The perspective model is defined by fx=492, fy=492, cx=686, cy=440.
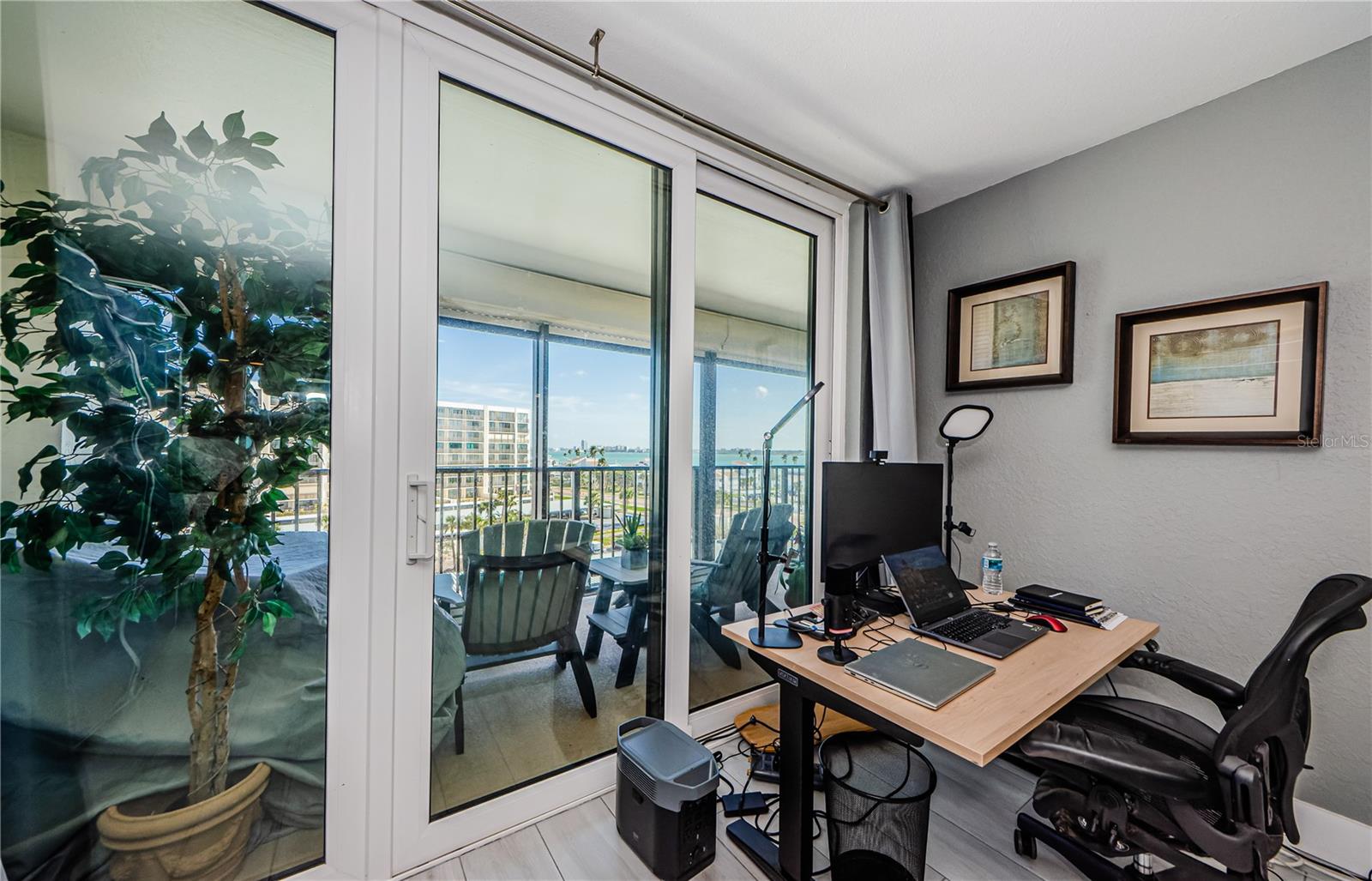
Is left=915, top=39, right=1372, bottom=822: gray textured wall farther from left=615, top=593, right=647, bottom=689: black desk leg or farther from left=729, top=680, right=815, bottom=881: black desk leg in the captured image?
left=615, top=593, right=647, bottom=689: black desk leg

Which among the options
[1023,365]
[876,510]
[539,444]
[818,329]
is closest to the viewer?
[539,444]

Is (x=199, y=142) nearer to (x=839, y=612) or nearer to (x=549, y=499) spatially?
(x=549, y=499)

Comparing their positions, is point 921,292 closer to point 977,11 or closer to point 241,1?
point 977,11

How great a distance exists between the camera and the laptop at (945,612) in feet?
4.98

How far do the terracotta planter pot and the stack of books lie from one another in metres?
2.49

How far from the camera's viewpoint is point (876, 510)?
70.9 inches

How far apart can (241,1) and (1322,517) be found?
11.3 ft

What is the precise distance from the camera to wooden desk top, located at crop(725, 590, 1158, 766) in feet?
3.44

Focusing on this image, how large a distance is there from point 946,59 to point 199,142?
2.13 m

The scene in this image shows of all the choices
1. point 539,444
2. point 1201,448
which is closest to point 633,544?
point 539,444

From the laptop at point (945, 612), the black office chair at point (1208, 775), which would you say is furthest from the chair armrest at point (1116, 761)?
the laptop at point (945, 612)

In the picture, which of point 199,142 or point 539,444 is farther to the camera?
point 539,444

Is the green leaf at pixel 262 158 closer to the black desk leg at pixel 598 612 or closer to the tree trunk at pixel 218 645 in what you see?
the tree trunk at pixel 218 645

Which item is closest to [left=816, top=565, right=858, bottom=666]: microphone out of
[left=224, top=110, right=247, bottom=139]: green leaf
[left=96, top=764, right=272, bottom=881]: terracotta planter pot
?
[left=96, top=764, right=272, bottom=881]: terracotta planter pot
